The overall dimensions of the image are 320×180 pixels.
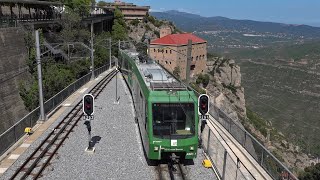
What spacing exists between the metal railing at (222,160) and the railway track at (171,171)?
4.89 feet

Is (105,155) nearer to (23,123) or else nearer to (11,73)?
(23,123)

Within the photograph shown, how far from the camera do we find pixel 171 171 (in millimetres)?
15211

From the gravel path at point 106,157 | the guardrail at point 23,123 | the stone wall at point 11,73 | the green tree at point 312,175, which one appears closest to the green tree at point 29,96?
the stone wall at point 11,73

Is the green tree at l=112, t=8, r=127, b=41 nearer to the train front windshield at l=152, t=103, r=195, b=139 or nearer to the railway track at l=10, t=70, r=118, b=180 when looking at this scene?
the railway track at l=10, t=70, r=118, b=180

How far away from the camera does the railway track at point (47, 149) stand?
15.0 meters

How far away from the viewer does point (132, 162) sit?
655 inches

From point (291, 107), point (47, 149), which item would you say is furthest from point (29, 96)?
point (291, 107)

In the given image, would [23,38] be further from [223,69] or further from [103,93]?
[223,69]

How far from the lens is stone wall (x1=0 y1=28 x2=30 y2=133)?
100ft

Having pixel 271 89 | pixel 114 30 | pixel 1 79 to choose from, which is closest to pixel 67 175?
pixel 1 79

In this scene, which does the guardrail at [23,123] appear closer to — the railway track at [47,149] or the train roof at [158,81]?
the railway track at [47,149]

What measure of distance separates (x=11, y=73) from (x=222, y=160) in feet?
80.5

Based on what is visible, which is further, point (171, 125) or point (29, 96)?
point (29, 96)

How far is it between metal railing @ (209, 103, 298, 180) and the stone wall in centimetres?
1810
